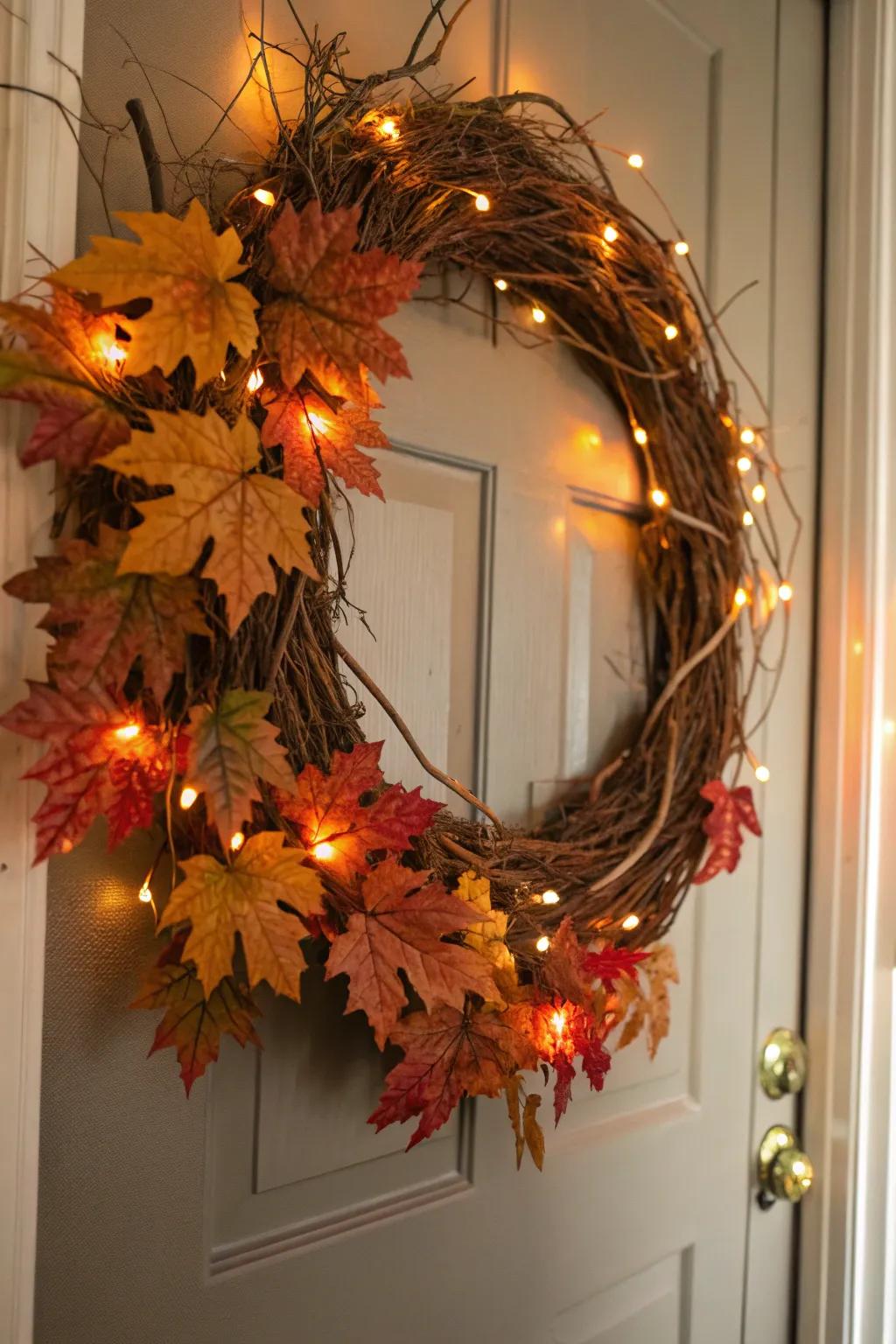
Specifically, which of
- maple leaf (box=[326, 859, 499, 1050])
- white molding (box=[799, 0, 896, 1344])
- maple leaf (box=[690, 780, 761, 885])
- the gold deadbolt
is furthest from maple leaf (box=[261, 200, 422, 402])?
the gold deadbolt

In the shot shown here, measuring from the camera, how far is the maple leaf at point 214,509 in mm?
580

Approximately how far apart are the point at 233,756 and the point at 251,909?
95mm

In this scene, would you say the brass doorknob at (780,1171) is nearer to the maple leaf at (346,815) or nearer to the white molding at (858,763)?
the white molding at (858,763)

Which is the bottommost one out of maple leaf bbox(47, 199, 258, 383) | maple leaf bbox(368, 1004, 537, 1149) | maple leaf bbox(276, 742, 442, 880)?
maple leaf bbox(368, 1004, 537, 1149)

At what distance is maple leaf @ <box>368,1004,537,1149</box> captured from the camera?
73cm

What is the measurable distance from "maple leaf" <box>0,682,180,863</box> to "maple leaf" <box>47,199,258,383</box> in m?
0.20

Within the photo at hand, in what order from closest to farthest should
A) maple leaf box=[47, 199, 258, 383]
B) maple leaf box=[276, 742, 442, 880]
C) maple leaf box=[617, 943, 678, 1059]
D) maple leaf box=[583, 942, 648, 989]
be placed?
maple leaf box=[47, 199, 258, 383], maple leaf box=[276, 742, 442, 880], maple leaf box=[583, 942, 648, 989], maple leaf box=[617, 943, 678, 1059]

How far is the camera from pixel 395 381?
893 mm

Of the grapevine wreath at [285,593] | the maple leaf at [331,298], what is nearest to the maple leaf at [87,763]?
the grapevine wreath at [285,593]

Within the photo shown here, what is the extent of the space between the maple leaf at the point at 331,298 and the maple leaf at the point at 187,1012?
39 cm

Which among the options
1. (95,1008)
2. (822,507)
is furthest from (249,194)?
(822,507)

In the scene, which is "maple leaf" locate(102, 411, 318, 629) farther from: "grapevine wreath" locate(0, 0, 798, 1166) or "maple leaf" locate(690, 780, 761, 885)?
"maple leaf" locate(690, 780, 761, 885)

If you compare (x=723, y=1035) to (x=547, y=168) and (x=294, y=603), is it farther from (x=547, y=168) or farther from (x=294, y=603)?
(x=547, y=168)

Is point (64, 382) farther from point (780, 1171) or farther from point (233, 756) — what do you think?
point (780, 1171)
